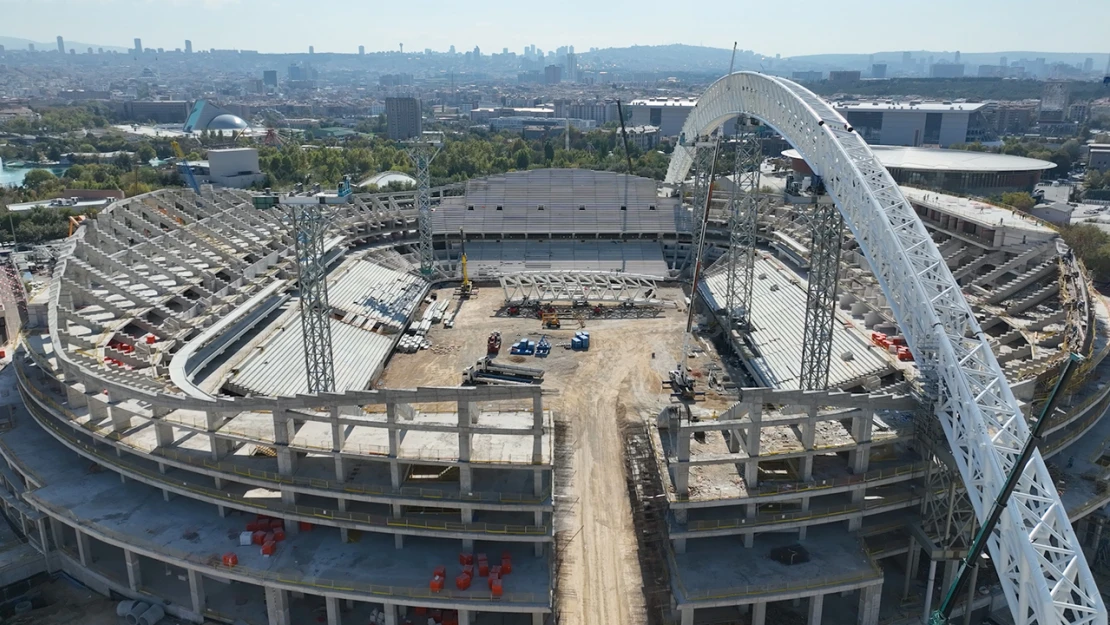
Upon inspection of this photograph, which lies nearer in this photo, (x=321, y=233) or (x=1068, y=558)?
(x=1068, y=558)

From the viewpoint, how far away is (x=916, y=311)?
32188 millimetres

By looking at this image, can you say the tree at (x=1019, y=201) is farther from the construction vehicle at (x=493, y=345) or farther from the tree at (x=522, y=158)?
the tree at (x=522, y=158)

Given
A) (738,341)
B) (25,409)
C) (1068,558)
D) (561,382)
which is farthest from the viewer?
(738,341)

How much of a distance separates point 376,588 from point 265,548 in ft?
17.5

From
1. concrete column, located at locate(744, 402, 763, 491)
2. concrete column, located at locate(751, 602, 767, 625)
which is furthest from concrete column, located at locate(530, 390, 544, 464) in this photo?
concrete column, located at locate(751, 602, 767, 625)

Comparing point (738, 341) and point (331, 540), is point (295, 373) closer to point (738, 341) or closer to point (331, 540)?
point (331, 540)

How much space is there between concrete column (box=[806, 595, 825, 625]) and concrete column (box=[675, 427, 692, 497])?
6.26 meters

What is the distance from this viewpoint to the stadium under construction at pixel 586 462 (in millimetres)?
28781

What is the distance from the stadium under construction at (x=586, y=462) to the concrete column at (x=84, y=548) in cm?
38

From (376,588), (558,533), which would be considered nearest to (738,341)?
(558,533)

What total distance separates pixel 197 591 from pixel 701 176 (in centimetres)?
5489

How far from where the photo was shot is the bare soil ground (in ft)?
99.8

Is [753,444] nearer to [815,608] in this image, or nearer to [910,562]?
[815,608]

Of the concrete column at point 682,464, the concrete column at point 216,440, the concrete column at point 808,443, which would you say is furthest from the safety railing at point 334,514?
the concrete column at point 808,443
